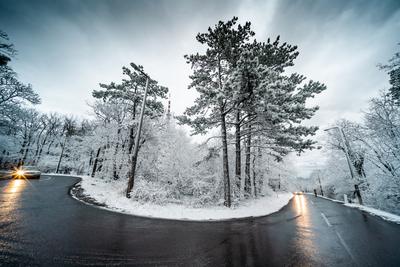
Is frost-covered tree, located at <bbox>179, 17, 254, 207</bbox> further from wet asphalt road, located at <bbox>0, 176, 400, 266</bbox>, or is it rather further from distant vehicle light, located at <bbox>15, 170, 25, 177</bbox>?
distant vehicle light, located at <bbox>15, 170, 25, 177</bbox>

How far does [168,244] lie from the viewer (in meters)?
4.24

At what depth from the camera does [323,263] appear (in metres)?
3.53

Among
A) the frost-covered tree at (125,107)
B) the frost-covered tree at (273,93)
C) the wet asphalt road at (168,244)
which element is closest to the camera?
the wet asphalt road at (168,244)

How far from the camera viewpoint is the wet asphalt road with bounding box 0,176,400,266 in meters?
3.30

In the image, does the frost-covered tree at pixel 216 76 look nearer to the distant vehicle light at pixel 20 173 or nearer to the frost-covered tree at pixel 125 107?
the frost-covered tree at pixel 125 107

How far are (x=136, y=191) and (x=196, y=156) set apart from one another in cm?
655

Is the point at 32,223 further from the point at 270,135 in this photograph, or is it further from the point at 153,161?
the point at 270,135

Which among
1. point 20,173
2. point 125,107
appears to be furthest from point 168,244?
point 20,173

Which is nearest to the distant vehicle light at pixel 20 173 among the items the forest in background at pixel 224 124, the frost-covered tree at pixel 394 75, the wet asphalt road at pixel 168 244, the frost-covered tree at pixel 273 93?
the forest in background at pixel 224 124

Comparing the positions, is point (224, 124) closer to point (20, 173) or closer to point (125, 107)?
point (125, 107)

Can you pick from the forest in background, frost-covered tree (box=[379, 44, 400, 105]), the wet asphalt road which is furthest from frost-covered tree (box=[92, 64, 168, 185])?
frost-covered tree (box=[379, 44, 400, 105])

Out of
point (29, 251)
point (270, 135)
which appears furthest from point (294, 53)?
point (29, 251)

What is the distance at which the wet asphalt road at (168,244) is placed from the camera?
130 inches

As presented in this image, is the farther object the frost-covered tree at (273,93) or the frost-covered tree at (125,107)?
the frost-covered tree at (125,107)
